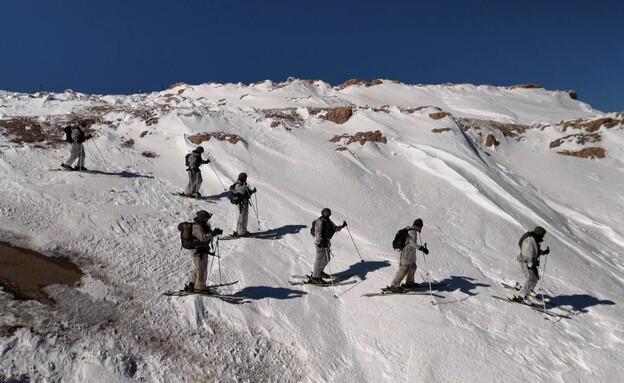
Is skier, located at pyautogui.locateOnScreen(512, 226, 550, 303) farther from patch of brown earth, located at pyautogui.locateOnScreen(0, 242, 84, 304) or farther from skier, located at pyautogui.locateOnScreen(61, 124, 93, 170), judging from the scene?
skier, located at pyautogui.locateOnScreen(61, 124, 93, 170)

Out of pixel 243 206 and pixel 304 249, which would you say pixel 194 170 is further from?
pixel 304 249

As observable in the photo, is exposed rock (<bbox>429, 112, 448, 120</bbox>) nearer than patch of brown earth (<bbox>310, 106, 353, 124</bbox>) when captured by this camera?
No

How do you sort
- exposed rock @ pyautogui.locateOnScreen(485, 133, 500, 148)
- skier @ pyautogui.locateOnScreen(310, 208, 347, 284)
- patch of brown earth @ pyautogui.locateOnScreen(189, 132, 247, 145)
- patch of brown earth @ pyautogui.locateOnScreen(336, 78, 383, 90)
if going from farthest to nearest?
patch of brown earth @ pyautogui.locateOnScreen(336, 78, 383, 90)
exposed rock @ pyautogui.locateOnScreen(485, 133, 500, 148)
patch of brown earth @ pyautogui.locateOnScreen(189, 132, 247, 145)
skier @ pyautogui.locateOnScreen(310, 208, 347, 284)

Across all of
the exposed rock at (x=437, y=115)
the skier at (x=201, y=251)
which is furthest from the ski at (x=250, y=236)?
the exposed rock at (x=437, y=115)

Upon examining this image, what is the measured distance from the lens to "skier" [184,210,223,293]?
816 cm

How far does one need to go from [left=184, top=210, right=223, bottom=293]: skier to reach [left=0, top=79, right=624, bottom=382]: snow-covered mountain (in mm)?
419

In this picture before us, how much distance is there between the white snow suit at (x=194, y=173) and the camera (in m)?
13.9

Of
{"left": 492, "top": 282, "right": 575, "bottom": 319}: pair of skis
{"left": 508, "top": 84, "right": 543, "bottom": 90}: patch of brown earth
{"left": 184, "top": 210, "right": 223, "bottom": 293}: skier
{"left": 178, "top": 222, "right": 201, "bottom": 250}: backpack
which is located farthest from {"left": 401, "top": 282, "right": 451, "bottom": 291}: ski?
{"left": 508, "top": 84, "right": 543, "bottom": 90}: patch of brown earth

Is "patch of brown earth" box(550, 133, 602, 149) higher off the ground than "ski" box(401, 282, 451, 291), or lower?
higher

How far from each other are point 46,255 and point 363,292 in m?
7.90

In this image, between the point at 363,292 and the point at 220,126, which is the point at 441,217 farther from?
the point at 220,126

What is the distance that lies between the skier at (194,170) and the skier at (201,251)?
19.8 feet

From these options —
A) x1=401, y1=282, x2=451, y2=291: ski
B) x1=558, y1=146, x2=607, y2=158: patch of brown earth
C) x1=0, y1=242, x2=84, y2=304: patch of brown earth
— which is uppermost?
x1=558, y1=146, x2=607, y2=158: patch of brown earth

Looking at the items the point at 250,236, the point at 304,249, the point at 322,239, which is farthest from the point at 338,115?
the point at 322,239
